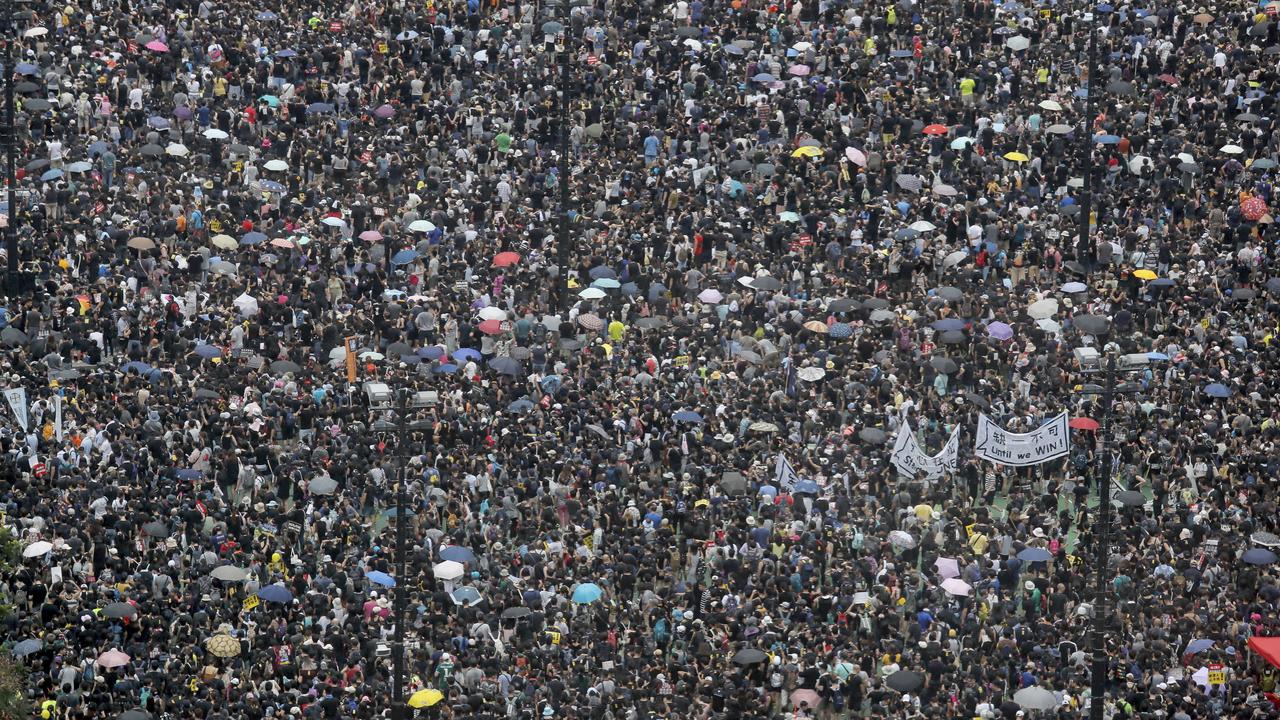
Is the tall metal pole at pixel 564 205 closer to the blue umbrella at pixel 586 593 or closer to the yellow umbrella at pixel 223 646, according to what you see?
the blue umbrella at pixel 586 593

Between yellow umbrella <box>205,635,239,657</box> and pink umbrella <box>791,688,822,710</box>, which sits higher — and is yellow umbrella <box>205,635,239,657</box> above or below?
above

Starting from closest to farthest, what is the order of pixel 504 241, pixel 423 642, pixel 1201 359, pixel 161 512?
pixel 423 642
pixel 161 512
pixel 1201 359
pixel 504 241

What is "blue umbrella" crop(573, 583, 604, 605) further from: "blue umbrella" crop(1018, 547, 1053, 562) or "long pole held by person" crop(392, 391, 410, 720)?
"blue umbrella" crop(1018, 547, 1053, 562)

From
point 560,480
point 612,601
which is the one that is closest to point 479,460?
point 560,480

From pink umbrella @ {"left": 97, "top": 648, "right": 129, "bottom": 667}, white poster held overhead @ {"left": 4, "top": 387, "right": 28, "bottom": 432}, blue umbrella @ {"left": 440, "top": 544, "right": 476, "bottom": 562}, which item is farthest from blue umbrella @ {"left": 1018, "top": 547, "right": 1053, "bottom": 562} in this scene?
white poster held overhead @ {"left": 4, "top": 387, "right": 28, "bottom": 432}

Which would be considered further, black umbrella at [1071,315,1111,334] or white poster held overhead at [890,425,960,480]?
black umbrella at [1071,315,1111,334]

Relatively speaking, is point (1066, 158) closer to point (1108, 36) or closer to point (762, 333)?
point (1108, 36)

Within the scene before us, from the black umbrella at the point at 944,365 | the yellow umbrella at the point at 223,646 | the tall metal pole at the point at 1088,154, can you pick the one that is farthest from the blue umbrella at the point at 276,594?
the tall metal pole at the point at 1088,154
